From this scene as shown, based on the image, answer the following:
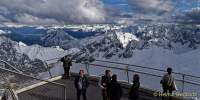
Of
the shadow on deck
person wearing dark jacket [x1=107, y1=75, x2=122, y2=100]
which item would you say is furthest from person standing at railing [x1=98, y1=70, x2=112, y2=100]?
the shadow on deck

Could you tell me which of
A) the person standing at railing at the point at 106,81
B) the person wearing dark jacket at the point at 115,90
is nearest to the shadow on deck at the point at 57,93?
the person standing at railing at the point at 106,81

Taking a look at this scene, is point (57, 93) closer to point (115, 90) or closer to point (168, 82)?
point (168, 82)

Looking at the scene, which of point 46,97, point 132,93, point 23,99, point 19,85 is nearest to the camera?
point 132,93

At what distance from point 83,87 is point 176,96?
4.23m

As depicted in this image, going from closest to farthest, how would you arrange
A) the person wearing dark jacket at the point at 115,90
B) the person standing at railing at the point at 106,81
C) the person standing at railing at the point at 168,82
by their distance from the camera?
the person wearing dark jacket at the point at 115,90
the person standing at railing at the point at 106,81
the person standing at railing at the point at 168,82

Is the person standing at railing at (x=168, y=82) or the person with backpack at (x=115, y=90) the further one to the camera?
the person standing at railing at (x=168, y=82)

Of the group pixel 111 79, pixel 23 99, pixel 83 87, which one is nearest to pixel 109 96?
pixel 111 79

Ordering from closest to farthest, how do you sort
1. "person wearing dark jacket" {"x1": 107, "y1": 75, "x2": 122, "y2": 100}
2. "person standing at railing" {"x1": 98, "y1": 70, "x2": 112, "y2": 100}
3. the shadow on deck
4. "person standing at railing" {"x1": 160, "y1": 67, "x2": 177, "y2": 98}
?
"person wearing dark jacket" {"x1": 107, "y1": 75, "x2": 122, "y2": 100}, "person standing at railing" {"x1": 98, "y1": 70, "x2": 112, "y2": 100}, "person standing at railing" {"x1": 160, "y1": 67, "x2": 177, "y2": 98}, the shadow on deck

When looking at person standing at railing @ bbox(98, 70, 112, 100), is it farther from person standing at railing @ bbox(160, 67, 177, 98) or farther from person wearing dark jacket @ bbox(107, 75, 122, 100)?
person standing at railing @ bbox(160, 67, 177, 98)

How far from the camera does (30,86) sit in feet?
92.0

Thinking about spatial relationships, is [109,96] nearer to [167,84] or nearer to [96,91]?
[167,84]

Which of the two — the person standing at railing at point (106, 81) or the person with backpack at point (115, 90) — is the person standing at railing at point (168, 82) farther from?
the person with backpack at point (115, 90)

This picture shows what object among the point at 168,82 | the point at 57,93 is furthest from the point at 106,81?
the point at 57,93

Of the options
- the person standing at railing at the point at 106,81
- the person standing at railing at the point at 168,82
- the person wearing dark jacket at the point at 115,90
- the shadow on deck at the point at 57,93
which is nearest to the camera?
the person wearing dark jacket at the point at 115,90
